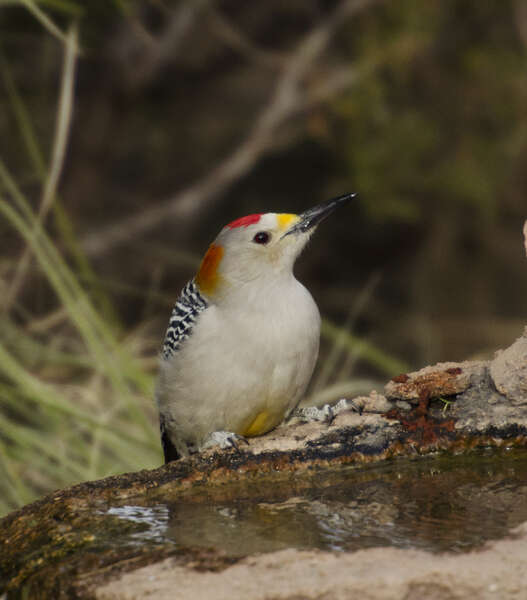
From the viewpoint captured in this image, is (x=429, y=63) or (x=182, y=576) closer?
(x=182, y=576)

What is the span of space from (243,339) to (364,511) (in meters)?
0.89

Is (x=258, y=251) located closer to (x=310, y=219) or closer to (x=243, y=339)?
(x=310, y=219)

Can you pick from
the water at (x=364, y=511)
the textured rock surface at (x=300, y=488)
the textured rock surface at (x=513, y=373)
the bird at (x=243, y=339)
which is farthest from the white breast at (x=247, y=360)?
the textured rock surface at (x=513, y=373)

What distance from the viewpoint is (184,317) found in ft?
11.4

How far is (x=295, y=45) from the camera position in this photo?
779 cm

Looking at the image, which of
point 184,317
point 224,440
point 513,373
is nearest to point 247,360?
point 224,440

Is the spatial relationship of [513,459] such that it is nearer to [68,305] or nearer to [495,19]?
[68,305]

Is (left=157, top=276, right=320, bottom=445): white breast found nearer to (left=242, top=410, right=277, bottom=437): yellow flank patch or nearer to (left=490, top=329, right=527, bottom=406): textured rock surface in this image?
(left=242, top=410, right=277, bottom=437): yellow flank patch

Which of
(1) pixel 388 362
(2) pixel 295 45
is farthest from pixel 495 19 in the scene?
(1) pixel 388 362

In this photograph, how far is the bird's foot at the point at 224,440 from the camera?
9.76 feet

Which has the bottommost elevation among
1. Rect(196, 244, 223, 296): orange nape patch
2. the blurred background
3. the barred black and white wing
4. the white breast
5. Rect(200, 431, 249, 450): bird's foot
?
Rect(200, 431, 249, 450): bird's foot

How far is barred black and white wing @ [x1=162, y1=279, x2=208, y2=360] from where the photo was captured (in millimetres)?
3432

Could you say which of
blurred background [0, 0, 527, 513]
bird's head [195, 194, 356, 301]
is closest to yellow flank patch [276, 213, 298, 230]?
bird's head [195, 194, 356, 301]

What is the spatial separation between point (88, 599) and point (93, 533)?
35 centimetres
